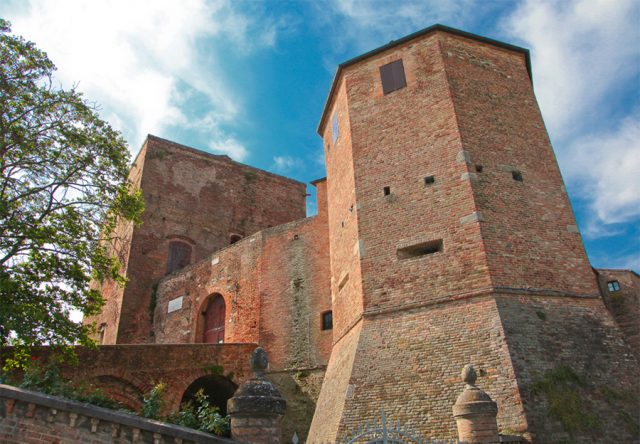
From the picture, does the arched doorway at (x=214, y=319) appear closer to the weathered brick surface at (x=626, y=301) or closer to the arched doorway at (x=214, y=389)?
the arched doorway at (x=214, y=389)

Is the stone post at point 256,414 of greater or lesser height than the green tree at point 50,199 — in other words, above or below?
below

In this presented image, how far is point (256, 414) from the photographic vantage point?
241 inches

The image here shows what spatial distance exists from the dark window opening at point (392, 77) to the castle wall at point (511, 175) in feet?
3.95

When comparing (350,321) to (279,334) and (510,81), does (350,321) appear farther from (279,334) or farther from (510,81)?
(510,81)

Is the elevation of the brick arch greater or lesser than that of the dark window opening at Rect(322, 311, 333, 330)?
greater

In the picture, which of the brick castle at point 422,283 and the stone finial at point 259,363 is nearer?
the stone finial at point 259,363

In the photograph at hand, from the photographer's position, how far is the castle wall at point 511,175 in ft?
35.7

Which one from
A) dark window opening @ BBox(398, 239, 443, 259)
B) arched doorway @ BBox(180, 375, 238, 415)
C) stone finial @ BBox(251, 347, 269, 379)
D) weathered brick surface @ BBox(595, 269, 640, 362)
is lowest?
stone finial @ BBox(251, 347, 269, 379)

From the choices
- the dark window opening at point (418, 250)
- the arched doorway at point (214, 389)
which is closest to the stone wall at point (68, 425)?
the dark window opening at point (418, 250)

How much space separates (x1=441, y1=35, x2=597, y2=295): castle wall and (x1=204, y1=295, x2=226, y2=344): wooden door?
10.5 meters

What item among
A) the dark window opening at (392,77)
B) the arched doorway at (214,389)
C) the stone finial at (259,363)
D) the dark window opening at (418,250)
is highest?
the dark window opening at (392,77)

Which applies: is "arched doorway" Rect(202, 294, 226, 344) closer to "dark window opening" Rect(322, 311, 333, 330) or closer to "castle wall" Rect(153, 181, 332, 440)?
"castle wall" Rect(153, 181, 332, 440)

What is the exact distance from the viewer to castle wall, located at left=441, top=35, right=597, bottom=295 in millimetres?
10867

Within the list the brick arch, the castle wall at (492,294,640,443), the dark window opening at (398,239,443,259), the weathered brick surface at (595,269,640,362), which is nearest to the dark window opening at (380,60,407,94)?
the dark window opening at (398,239,443,259)
